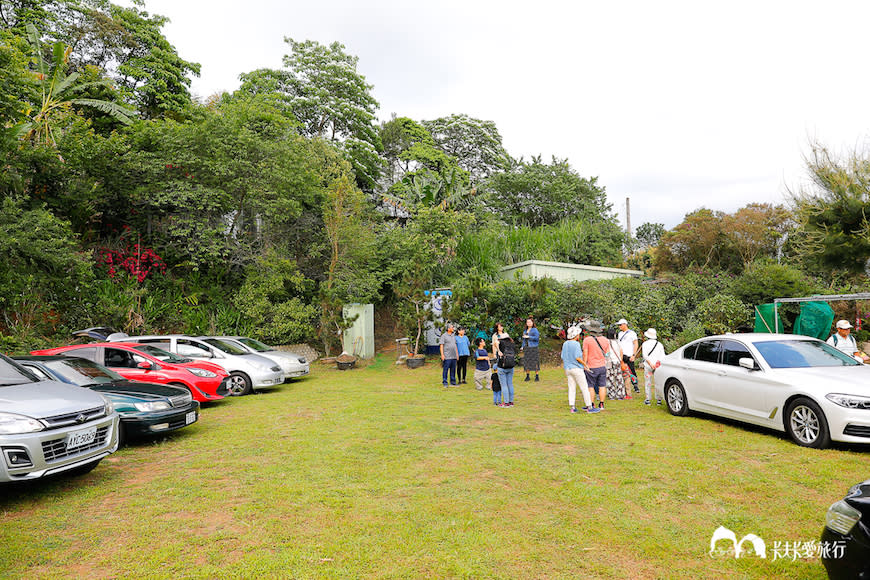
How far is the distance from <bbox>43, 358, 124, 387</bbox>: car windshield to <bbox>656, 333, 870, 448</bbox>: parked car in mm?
9242

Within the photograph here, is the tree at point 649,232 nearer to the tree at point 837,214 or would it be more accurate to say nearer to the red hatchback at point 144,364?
the tree at point 837,214

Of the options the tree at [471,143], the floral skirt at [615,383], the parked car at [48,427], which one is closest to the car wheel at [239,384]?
the parked car at [48,427]

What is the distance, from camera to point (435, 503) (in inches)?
181

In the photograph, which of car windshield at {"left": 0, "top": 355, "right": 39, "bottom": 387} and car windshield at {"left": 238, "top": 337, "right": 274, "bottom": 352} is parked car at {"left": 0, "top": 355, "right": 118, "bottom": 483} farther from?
car windshield at {"left": 238, "top": 337, "right": 274, "bottom": 352}

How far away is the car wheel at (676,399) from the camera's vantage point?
834 cm

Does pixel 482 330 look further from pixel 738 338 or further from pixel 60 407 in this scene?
pixel 60 407

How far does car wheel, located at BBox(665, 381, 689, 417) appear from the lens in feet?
27.4

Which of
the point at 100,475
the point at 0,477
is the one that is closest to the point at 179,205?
the point at 100,475

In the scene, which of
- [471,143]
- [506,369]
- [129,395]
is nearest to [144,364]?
[129,395]

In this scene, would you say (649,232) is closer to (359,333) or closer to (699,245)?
(699,245)

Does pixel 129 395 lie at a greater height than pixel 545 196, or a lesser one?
lesser

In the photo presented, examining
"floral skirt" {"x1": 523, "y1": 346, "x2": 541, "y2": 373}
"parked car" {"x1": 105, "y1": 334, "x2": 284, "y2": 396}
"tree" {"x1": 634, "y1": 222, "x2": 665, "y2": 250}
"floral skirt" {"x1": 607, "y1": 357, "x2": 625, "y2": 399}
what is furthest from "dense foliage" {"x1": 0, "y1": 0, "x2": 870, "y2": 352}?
"tree" {"x1": 634, "y1": 222, "x2": 665, "y2": 250}

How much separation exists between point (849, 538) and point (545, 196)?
3219cm

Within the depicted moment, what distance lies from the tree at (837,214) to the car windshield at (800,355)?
38.0ft
